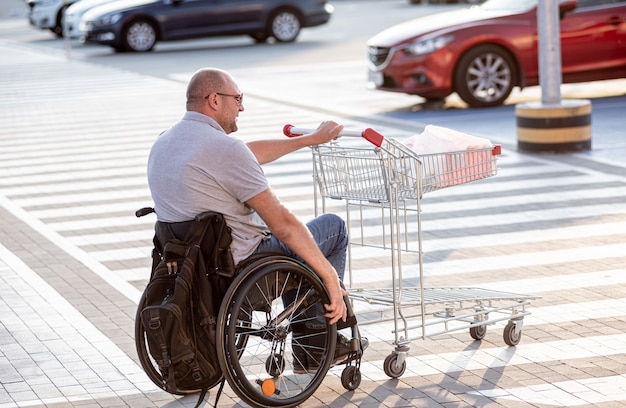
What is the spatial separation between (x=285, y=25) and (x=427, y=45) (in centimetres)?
1417

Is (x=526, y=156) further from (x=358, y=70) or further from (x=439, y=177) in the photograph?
(x=358, y=70)

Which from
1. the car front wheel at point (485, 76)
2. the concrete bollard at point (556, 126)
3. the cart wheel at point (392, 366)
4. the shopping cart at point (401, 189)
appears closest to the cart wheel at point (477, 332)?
the shopping cart at point (401, 189)

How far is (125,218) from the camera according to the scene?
34.6 feet

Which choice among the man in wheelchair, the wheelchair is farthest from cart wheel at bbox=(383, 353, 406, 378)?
the man in wheelchair

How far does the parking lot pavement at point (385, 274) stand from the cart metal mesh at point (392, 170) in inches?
33.5

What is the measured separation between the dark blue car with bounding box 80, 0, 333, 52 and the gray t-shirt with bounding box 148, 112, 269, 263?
76.1 feet

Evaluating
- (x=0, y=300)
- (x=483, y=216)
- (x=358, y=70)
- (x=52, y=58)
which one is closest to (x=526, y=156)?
(x=483, y=216)

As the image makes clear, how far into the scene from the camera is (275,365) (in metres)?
5.87

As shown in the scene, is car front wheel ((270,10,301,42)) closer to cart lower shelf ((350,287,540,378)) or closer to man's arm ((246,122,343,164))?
cart lower shelf ((350,287,540,378))

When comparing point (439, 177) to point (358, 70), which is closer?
point (439, 177)

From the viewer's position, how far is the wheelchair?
5.30m

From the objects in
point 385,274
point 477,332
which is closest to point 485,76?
point 385,274

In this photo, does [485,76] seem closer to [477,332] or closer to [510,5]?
[510,5]

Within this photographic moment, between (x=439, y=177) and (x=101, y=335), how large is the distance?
211 centimetres
